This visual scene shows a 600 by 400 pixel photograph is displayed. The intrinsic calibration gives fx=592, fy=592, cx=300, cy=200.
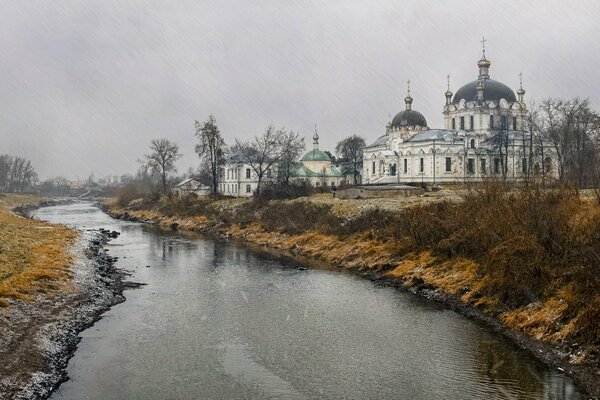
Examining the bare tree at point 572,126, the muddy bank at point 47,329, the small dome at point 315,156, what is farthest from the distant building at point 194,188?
the muddy bank at point 47,329

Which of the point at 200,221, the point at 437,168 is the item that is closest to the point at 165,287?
the point at 200,221

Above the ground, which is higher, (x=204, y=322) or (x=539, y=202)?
(x=539, y=202)

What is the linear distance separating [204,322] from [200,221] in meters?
39.7

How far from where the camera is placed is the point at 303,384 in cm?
1436

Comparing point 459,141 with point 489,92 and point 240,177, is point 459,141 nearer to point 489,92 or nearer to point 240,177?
point 489,92

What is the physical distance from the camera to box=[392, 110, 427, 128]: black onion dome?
85.2 m

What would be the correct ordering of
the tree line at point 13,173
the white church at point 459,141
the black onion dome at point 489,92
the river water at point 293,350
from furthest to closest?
the tree line at point 13,173, the black onion dome at point 489,92, the white church at point 459,141, the river water at point 293,350

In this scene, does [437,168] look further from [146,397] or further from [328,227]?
[146,397]

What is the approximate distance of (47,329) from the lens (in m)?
17.6

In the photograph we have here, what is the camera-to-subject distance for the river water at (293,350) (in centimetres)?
1402

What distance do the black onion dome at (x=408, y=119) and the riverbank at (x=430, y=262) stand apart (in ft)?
115

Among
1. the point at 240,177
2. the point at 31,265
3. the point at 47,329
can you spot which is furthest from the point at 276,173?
the point at 47,329

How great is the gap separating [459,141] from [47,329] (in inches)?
2622

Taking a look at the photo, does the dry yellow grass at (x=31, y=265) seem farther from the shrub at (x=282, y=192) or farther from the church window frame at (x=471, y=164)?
the church window frame at (x=471, y=164)
